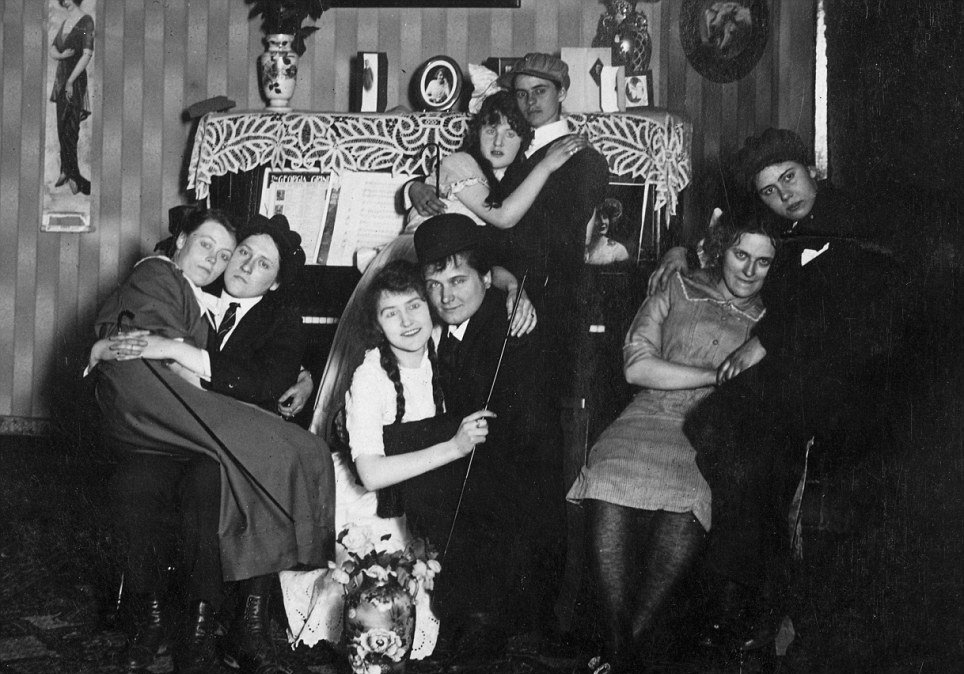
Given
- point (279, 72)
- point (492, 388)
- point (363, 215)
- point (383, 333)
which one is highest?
point (279, 72)

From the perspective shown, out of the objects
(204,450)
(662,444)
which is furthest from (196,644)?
(662,444)

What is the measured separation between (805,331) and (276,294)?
131cm

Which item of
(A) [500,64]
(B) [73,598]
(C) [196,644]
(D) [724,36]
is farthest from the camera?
(A) [500,64]

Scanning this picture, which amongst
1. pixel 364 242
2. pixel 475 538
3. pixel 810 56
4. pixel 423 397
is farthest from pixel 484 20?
pixel 475 538

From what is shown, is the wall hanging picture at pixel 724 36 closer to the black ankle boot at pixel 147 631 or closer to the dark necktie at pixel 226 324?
the dark necktie at pixel 226 324

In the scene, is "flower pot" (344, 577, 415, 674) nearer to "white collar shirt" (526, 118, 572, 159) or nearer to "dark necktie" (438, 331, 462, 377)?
"dark necktie" (438, 331, 462, 377)

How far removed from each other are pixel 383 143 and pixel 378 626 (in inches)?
64.5

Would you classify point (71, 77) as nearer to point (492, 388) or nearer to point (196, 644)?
point (492, 388)

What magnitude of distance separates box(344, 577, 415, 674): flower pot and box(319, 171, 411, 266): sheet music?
1259 mm

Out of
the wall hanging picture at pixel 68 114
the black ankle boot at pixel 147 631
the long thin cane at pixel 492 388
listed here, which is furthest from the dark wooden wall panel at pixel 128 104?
the black ankle boot at pixel 147 631

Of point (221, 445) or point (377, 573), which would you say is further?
point (221, 445)

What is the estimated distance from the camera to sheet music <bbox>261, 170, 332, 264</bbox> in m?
3.08

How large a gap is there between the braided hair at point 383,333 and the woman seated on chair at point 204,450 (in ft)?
0.70

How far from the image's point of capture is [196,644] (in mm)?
2131
